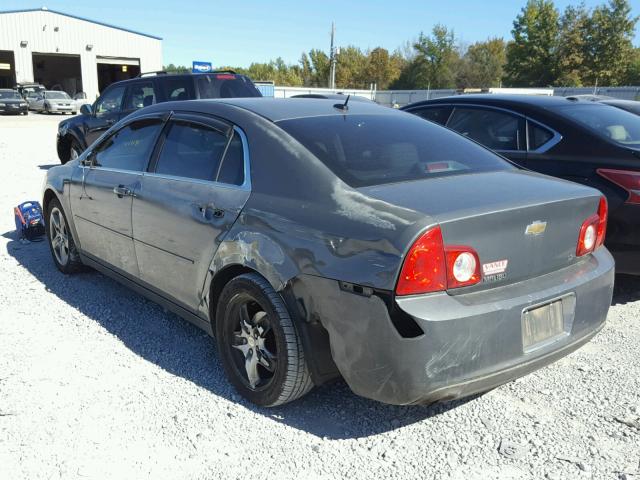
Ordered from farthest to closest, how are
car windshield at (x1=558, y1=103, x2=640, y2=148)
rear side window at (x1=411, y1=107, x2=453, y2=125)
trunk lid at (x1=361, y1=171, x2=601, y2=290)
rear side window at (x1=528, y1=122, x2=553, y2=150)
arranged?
rear side window at (x1=411, y1=107, x2=453, y2=125) → rear side window at (x1=528, y1=122, x2=553, y2=150) → car windshield at (x1=558, y1=103, x2=640, y2=148) → trunk lid at (x1=361, y1=171, x2=601, y2=290)

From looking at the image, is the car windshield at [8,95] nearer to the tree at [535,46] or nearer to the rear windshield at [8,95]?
the rear windshield at [8,95]

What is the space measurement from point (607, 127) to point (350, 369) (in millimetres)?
3571

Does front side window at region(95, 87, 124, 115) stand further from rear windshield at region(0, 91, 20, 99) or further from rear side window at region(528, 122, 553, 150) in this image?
rear windshield at region(0, 91, 20, 99)

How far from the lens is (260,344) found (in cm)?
304

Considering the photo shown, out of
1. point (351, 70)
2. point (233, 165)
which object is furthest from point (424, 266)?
point (351, 70)

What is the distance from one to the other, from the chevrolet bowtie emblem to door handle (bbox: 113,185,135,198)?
101 inches

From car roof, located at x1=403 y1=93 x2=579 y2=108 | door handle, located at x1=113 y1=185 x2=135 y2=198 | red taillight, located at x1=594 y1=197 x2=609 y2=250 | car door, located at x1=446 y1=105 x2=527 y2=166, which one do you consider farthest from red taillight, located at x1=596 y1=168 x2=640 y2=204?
door handle, located at x1=113 y1=185 x2=135 y2=198

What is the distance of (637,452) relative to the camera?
272 cm

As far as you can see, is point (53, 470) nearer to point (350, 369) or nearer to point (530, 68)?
point (350, 369)

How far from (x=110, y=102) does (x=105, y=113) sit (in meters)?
0.23

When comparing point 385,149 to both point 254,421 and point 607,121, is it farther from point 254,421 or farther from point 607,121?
point 607,121

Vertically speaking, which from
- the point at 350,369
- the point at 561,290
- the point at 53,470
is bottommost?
the point at 53,470

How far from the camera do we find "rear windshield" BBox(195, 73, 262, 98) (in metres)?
9.48

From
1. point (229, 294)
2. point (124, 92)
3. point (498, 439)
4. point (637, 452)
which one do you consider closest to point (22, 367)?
point (229, 294)
